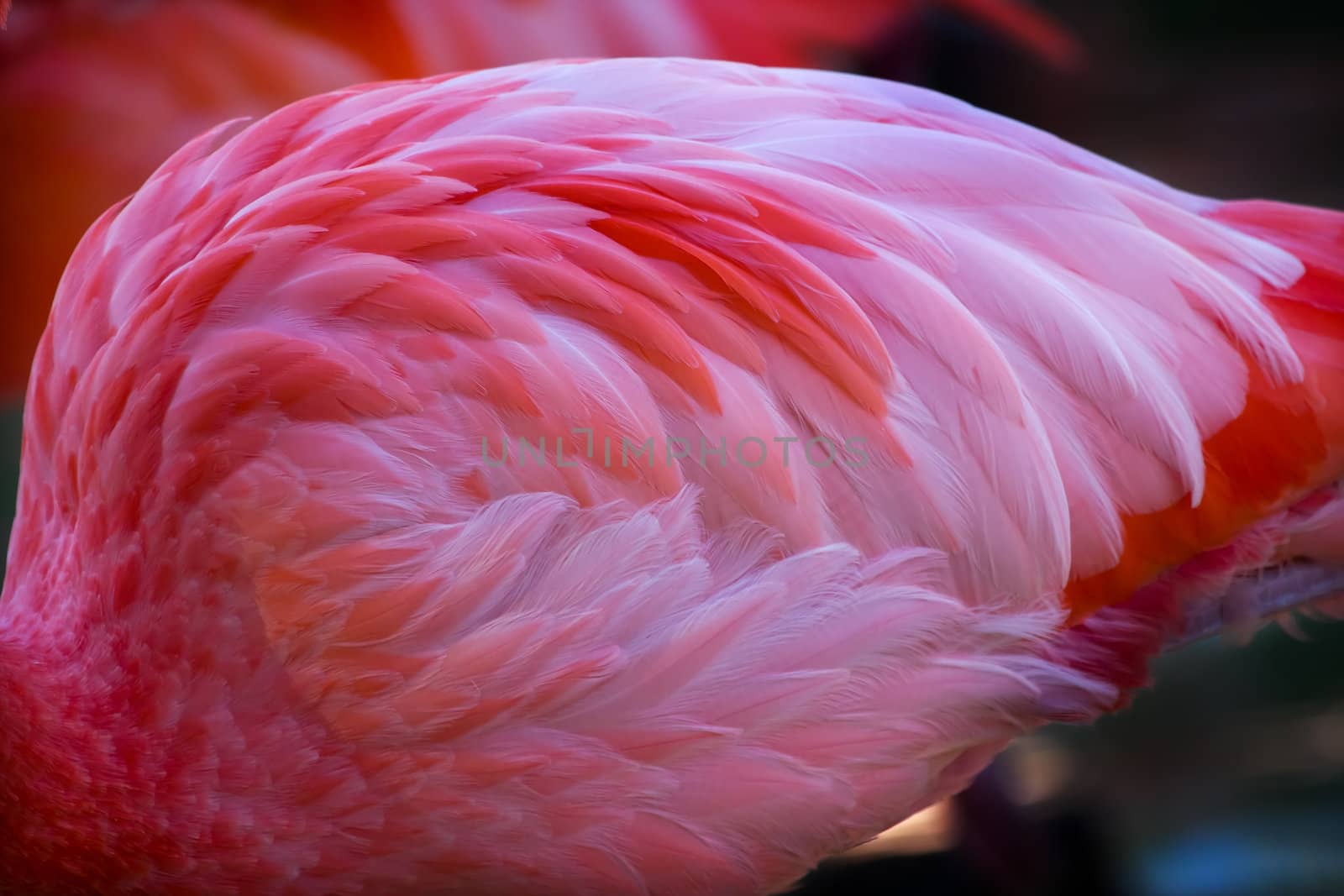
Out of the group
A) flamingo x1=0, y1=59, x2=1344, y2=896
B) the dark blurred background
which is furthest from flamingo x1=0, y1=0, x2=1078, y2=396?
flamingo x1=0, y1=59, x2=1344, y2=896

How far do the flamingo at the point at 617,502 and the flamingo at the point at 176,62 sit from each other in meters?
0.71

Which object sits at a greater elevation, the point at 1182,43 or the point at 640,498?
the point at 1182,43

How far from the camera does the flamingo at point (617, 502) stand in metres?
0.69

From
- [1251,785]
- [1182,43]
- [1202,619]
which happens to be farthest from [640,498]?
[1182,43]

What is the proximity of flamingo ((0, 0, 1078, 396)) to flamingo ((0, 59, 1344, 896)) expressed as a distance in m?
0.71

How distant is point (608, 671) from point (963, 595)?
8.9 inches

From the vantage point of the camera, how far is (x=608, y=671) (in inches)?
27.0

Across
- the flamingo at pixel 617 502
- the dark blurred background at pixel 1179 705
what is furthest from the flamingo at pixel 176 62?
the flamingo at pixel 617 502

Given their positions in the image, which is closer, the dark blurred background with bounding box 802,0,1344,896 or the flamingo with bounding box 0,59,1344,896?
the flamingo with bounding box 0,59,1344,896

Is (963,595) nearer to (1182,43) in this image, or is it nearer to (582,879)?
(582,879)

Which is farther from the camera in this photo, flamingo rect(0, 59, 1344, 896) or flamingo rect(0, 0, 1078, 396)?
flamingo rect(0, 0, 1078, 396)

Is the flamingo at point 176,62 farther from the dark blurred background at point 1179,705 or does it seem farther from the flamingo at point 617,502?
the flamingo at point 617,502

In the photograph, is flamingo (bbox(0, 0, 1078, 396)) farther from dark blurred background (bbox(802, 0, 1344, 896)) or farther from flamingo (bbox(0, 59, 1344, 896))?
flamingo (bbox(0, 59, 1344, 896))

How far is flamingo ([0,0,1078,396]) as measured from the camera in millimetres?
1378
